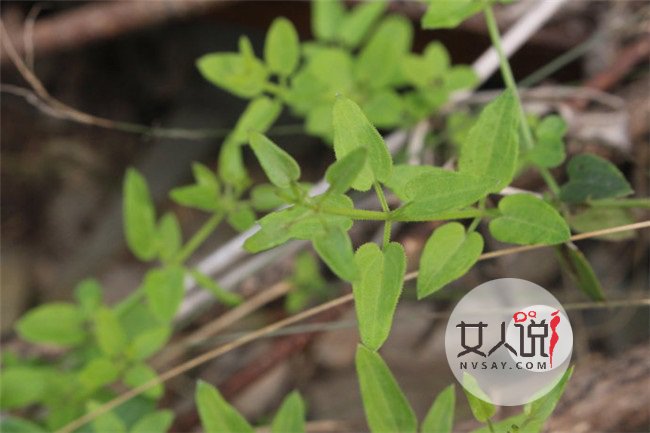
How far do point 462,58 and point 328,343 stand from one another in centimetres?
50

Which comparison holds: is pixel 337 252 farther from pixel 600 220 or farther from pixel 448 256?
pixel 600 220

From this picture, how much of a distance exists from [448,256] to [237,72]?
1.30 ft

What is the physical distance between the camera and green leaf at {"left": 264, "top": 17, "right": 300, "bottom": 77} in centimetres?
86

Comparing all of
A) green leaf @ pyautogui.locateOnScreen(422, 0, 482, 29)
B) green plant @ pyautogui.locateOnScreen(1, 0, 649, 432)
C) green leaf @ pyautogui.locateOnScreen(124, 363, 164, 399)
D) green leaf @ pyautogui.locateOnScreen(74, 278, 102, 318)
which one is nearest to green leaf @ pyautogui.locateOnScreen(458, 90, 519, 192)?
green plant @ pyautogui.locateOnScreen(1, 0, 649, 432)

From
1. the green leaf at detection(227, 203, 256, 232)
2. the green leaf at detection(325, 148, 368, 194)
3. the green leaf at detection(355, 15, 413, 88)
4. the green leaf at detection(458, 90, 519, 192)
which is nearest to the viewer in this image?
the green leaf at detection(325, 148, 368, 194)

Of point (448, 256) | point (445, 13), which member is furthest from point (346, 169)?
point (445, 13)

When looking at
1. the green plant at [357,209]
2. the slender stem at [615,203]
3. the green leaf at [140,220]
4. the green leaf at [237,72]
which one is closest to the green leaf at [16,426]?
the green plant at [357,209]

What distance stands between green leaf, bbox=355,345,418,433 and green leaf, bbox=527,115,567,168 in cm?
27

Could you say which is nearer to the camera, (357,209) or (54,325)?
(357,209)

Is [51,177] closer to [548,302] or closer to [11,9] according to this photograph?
[11,9]

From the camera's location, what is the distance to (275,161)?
1.54ft

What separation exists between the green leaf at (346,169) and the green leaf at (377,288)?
79 mm

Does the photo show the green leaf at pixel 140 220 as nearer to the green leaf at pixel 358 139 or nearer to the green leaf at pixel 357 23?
the green leaf at pixel 357 23

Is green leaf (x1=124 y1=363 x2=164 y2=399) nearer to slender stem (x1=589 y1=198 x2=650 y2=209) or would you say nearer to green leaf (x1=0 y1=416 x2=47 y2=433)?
green leaf (x1=0 y1=416 x2=47 y2=433)
